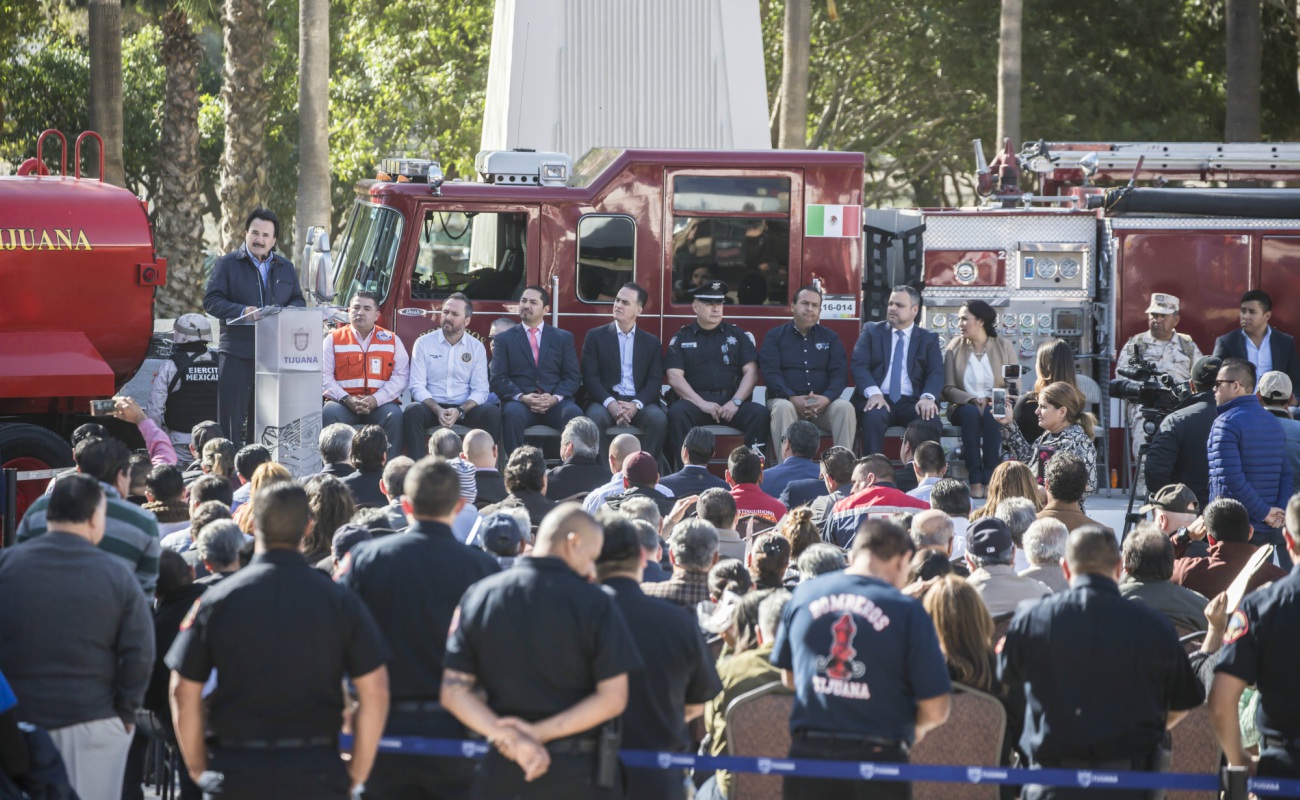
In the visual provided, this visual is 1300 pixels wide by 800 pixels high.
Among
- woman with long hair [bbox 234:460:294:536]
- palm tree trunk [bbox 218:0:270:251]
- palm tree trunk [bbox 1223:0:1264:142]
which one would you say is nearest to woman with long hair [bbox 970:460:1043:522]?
woman with long hair [bbox 234:460:294:536]

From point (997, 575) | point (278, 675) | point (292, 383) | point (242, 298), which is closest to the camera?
point (278, 675)

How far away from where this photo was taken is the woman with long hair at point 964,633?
18.9ft

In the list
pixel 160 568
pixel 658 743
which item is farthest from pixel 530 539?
pixel 658 743

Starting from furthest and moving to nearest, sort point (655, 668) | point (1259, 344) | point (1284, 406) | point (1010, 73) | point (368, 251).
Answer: point (1010, 73) < point (368, 251) < point (1259, 344) < point (1284, 406) < point (655, 668)

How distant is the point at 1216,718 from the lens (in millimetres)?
5238

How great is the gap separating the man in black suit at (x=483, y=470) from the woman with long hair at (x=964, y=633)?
11.8ft

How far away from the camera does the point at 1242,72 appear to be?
21156mm

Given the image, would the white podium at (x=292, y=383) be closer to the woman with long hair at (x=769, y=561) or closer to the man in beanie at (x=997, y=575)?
the woman with long hair at (x=769, y=561)

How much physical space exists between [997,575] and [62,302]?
6.22 meters

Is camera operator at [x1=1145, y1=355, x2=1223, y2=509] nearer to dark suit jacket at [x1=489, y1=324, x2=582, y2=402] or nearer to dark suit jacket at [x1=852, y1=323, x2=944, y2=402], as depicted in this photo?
dark suit jacket at [x1=852, y1=323, x2=944, y2=402]

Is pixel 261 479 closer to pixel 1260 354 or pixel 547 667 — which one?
pixel 547 667

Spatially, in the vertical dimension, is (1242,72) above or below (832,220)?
above

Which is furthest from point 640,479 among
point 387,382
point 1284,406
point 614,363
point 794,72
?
point 794,72

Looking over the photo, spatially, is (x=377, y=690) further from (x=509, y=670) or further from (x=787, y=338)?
(x=787, y=338)
